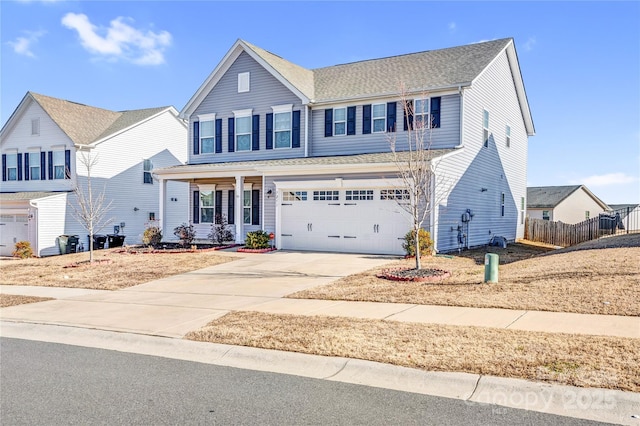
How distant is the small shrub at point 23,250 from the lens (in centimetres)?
2706

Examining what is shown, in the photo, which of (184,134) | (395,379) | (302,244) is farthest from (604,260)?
(184,134)

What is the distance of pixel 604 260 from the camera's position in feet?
44.0

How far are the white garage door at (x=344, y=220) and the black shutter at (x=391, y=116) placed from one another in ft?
12.1

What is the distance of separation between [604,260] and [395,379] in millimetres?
9851

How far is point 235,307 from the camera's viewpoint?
1070 cm

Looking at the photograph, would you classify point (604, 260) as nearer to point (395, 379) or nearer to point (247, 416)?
point (395, 379)

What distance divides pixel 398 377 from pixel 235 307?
5.34 meters

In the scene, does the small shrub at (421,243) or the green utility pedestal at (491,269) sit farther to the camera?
the small shrub at (421,243)

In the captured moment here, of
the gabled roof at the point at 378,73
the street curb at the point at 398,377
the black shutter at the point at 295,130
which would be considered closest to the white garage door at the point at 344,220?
the black shutter at the point at 295,130

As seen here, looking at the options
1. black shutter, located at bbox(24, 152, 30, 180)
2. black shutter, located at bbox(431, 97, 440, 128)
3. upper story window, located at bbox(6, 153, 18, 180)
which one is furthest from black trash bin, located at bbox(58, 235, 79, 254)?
black shutter, located at bbox(431, 97, 440, 128)

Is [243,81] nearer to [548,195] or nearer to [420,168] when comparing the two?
[420,168]

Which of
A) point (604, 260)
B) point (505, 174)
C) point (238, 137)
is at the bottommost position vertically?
point (604, 260)

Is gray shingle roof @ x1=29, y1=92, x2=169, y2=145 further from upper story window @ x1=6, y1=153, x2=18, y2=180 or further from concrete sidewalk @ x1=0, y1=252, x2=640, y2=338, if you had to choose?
concrete sidewalk @ x1=0, y1=252, x2=640, y2=338

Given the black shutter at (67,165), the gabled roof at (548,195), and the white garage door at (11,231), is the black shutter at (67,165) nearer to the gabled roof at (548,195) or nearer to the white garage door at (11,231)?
the white garage door at (11,231)
